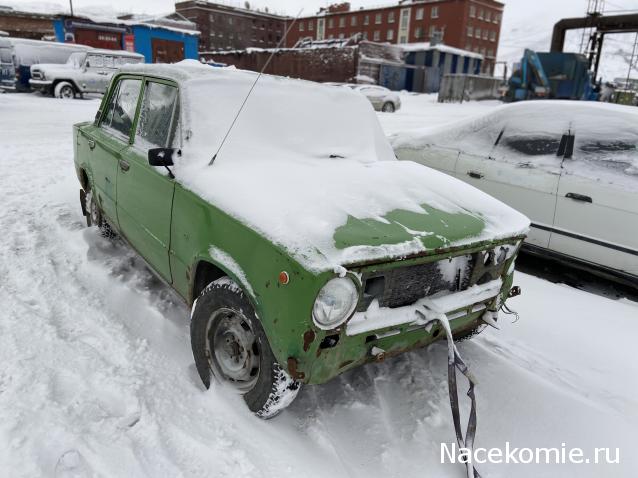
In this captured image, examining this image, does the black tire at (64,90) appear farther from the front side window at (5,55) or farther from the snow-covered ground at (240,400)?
the snow-covered ground at (240,400)

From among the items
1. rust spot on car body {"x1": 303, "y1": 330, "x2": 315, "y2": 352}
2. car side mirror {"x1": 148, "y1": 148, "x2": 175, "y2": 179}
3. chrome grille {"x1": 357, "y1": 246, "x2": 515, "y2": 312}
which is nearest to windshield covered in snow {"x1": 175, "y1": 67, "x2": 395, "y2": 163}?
car side mirror {"x1": 148, "y1": 148, "x2": 175, "y2": 179}

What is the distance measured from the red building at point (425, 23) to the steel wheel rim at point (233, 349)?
51094 mm

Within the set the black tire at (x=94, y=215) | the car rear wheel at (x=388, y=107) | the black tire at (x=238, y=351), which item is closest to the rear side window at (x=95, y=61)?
the car rear wheel at (x=388, y=107)

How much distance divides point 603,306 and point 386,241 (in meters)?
2.76

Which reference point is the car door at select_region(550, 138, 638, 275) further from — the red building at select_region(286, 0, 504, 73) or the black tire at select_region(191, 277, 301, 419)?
the red building at select_region(286, 0, 504, 73)

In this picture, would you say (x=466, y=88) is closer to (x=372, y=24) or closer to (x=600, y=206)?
(x=600, y=206)

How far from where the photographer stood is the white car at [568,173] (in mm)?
4148

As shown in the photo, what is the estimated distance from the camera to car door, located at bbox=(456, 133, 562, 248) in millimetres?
4566

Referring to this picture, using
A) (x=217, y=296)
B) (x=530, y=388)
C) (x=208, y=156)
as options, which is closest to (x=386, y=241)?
(x=217, y=296)

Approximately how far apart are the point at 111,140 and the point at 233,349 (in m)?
2.26

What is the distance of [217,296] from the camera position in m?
2.44

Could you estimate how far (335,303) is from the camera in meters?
2.01

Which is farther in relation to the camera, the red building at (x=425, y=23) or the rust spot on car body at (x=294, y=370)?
the red building at (x=425, y=23)

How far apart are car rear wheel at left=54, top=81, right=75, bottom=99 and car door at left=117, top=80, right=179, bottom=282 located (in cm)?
1596
